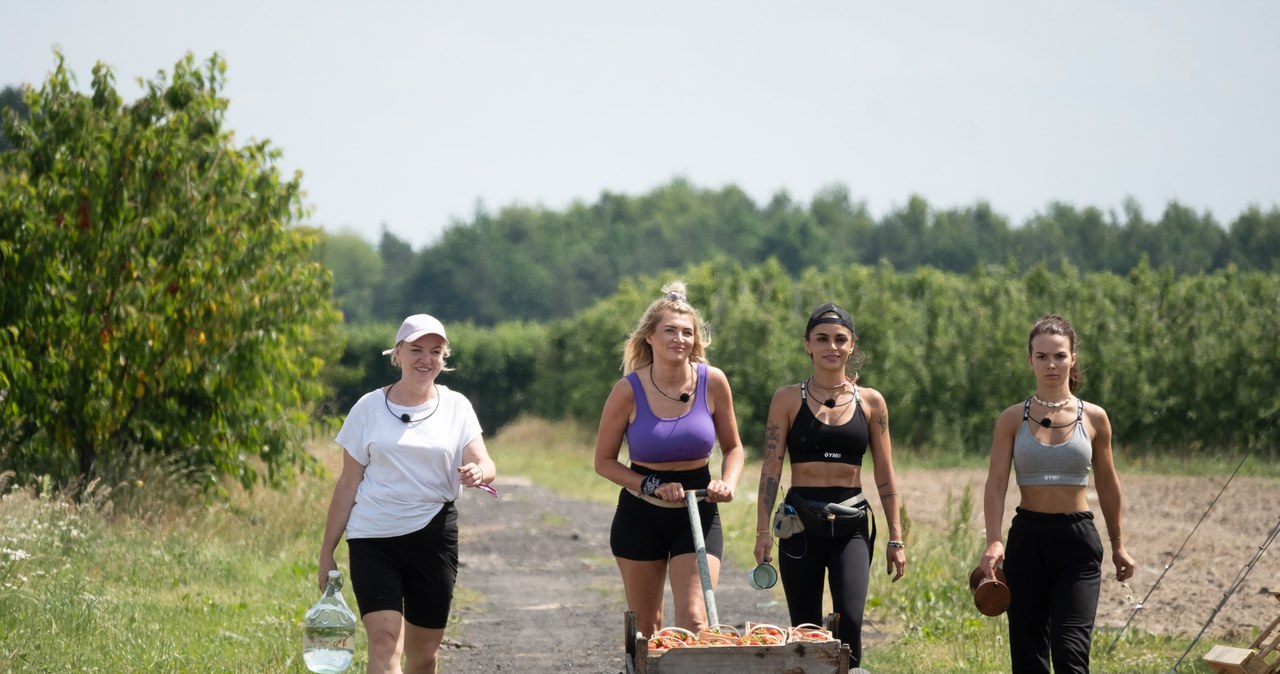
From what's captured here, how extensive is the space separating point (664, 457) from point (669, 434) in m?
0.10

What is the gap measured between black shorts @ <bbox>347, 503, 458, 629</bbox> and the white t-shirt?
5 cm

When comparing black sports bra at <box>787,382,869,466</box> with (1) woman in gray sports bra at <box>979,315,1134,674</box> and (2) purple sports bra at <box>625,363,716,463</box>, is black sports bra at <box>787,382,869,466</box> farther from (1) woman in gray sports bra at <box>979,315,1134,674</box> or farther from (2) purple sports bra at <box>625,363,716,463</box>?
(1) woman in gray sports bra at <box>979,315,1134,674</box>

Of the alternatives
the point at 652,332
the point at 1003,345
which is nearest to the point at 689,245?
the point at 1003,345

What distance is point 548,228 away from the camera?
130875mm

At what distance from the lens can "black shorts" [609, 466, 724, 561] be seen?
623cm

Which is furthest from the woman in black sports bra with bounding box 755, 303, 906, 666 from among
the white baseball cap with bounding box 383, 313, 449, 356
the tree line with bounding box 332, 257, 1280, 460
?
the tree line with bounding box 332, 257, 1280, 460

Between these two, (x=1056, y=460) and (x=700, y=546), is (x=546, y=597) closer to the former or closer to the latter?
(x=700, y=546)

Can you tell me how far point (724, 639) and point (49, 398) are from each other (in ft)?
29.6

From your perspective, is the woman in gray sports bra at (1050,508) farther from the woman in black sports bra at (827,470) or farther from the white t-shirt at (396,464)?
the white t-shirt at (396,464)

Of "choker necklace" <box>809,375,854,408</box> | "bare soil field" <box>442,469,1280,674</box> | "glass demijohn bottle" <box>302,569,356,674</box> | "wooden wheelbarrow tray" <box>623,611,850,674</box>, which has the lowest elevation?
"bare soil field" <box>442,469,1280,674</box>

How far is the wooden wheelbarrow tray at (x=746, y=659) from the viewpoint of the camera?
476 cm

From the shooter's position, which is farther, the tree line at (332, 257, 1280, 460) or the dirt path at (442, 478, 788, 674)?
the tree line at (332, 257, 1280, 460)

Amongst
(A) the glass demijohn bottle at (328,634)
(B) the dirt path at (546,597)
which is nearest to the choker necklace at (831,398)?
(A) the glass demijohn bottle at (328,634)

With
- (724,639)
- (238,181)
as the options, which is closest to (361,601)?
(724,639)
